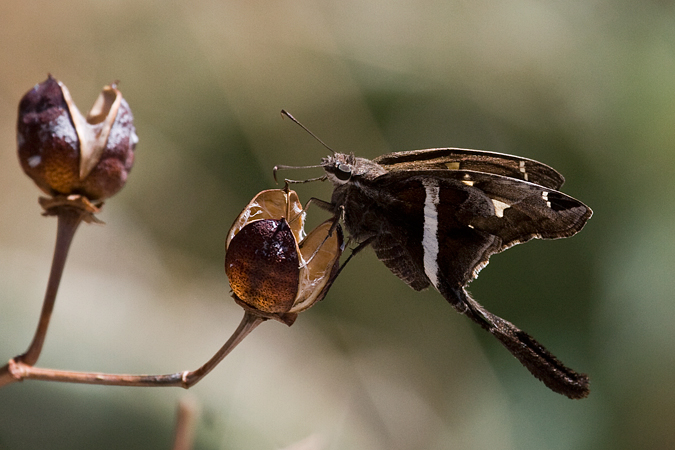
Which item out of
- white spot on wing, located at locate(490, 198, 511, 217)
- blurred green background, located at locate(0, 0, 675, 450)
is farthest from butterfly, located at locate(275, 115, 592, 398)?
blurred green background, located at locate(0, 0, 675, 450)

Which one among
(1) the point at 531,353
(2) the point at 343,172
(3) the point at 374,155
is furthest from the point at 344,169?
(3) the point at 374,155

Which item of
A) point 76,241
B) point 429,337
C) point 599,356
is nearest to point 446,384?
point 429,337

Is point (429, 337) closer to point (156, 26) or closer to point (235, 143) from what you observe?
point (235, 143)

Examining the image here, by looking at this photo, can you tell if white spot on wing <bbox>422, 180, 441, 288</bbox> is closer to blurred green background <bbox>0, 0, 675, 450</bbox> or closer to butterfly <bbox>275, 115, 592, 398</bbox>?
butterfly <bbox>275, 115, 592, 398</bbox>

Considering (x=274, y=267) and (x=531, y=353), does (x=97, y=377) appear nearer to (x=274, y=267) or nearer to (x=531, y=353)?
A: (x=274, y=267)

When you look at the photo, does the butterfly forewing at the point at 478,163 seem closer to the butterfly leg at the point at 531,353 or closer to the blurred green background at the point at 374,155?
the butterfly leg at the point at 531,353
